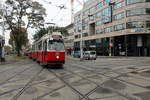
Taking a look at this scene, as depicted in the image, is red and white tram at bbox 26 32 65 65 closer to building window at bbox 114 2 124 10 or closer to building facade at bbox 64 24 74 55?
building window at bbox 114 2 124 10

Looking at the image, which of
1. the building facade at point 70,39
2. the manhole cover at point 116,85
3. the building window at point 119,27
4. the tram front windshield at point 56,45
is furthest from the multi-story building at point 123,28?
the manhole cover at point 116,85

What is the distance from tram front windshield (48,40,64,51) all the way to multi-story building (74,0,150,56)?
26.1 m

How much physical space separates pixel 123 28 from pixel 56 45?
36.7 meters

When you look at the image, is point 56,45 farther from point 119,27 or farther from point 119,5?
point 119,5

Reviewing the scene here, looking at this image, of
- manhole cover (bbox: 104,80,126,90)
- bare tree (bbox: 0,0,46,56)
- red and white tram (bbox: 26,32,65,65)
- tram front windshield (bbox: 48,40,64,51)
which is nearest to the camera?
manhole cover (bbox: 104,80,126,90)

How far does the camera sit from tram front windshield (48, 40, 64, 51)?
16014 mm

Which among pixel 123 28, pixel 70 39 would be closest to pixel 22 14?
pixel 123 28

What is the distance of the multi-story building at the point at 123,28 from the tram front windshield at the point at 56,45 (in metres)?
26.1

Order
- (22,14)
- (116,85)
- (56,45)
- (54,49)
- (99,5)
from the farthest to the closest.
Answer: (99,5) → (22,14) → (56,45) → (54,49) → (116,85)

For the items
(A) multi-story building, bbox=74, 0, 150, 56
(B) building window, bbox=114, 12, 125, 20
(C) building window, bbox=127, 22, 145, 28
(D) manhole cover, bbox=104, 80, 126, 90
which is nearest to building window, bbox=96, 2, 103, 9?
(A) multi-story building, bbox=74, 0, 150, 56

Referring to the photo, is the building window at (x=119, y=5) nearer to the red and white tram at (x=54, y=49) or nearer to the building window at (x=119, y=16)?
the building window at (x=119, y=16)

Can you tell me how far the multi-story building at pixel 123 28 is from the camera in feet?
153

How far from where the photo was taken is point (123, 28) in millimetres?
49375

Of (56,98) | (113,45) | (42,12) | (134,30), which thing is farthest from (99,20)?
(56,98)
